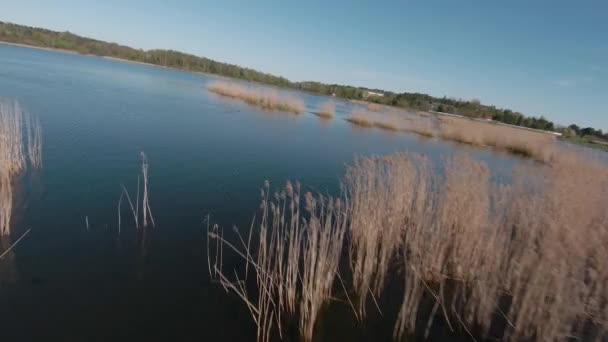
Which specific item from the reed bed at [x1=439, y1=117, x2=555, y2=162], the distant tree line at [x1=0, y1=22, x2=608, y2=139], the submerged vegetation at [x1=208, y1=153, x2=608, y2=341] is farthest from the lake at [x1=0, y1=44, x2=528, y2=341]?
the distant tree line at [x1=0, y1=22, x2=608, y2=139]

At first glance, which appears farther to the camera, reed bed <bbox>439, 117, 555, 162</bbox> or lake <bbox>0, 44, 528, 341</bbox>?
reed bed <bbox>439, 117, 555, 162</bbox>

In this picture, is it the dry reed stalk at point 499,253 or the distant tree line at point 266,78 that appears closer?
the dry reed stalk at point 499,253

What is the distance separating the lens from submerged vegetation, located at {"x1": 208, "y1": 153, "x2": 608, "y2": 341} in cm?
283

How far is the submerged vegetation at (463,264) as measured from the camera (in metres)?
2.83

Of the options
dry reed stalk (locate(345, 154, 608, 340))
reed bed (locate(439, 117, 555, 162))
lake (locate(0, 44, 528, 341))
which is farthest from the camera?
reed bed (locate(439, 117, 555, 162))

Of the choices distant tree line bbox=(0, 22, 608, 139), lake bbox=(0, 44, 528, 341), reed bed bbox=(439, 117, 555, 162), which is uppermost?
distant tree line bbox=(0, 22, 608, 139)

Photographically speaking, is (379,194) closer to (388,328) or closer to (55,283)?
(388,328)

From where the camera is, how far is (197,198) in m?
6.34

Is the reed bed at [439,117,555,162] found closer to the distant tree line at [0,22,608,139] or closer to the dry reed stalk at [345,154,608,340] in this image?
the dry reed stalk at [345,154,608,340]

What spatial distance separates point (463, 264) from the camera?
4.12 metres

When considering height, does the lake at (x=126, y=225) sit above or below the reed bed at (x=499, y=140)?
below

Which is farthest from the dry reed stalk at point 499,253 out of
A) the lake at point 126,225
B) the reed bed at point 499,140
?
the reed bed at point 499,140

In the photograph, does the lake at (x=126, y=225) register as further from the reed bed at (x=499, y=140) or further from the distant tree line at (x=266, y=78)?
the distant tree line at (x=266, y=78)

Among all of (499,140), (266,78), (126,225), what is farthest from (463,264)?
(266,78)
